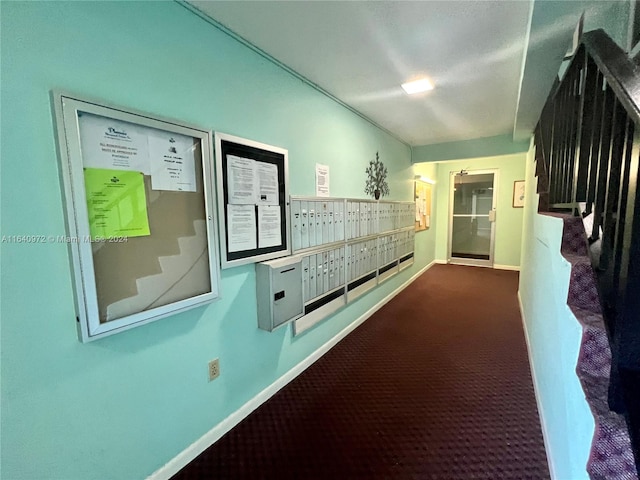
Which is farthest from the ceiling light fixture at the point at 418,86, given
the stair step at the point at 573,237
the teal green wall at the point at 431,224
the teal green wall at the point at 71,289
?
the teal green wall at the point at 431,224

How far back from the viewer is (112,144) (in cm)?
110

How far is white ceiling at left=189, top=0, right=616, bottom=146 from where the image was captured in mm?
1371

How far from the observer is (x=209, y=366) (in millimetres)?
1532

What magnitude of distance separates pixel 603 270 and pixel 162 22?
1999 mm

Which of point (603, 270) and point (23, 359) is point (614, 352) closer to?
point (603, 270)

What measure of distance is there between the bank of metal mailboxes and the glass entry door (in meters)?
5.42

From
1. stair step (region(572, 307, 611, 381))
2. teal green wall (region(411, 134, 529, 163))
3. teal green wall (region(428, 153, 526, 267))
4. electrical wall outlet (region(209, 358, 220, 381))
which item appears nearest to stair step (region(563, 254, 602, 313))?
stair step (region(572, 307, 611, 381))

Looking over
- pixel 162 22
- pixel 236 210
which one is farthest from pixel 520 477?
pixel 162 22

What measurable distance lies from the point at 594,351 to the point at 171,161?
170cm

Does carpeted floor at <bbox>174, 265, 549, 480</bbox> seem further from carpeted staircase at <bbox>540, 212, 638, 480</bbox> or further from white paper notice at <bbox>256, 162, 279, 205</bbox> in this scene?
white paper notice at <bbox>256, 162, 279, 205</bbox>

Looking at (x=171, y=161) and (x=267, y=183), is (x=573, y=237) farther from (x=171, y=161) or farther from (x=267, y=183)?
Result: (x=171, y=161)

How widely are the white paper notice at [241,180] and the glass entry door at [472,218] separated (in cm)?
573

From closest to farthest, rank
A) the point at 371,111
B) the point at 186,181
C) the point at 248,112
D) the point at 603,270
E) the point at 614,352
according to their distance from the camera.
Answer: the point at 614,352 < the point at 603,270 < the point at 186,181 < the point at 248,112 < the point at 371,111

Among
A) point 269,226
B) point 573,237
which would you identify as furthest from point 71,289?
point 573,237
